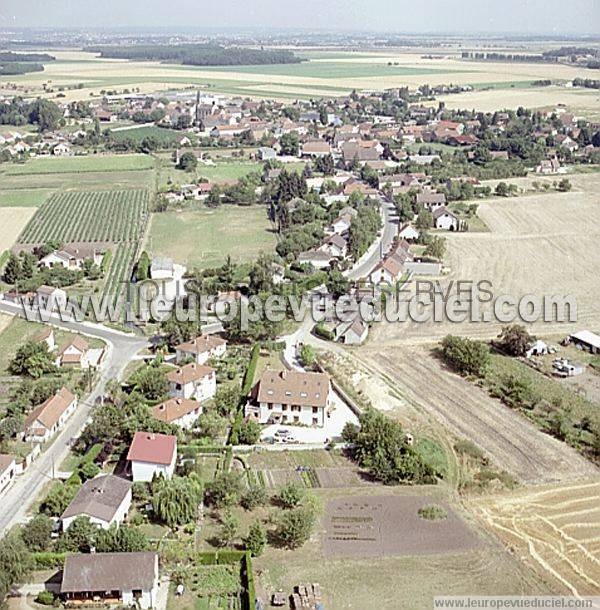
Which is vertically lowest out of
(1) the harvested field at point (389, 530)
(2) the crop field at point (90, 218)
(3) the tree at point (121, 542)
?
(2) the crop field at point (90, 218)

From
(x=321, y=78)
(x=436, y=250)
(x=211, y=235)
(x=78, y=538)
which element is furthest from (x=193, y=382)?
(x=321, y=78)

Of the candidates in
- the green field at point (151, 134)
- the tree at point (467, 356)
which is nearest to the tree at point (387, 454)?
the tree at point (467, 356)

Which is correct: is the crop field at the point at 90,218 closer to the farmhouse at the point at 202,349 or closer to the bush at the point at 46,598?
the farmhouse at the point at 202,349

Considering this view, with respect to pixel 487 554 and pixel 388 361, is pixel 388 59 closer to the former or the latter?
pixel 388 361

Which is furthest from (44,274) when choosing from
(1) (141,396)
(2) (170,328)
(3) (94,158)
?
(3) (94,158)

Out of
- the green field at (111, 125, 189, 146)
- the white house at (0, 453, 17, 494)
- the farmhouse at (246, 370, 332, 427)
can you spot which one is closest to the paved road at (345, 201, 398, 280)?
the farmhouse at (246, 370, 332, 427)

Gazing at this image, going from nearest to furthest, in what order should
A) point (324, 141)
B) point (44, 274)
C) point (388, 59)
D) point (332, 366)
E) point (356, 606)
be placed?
point (356, 606) < point (332, 366) < point (44, 274) < point (324, 141) < point (388, 59)
